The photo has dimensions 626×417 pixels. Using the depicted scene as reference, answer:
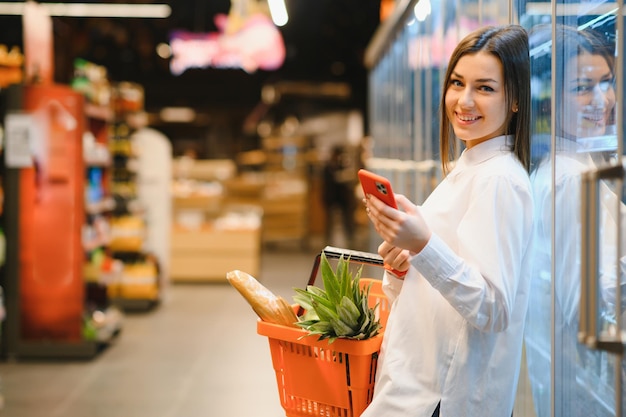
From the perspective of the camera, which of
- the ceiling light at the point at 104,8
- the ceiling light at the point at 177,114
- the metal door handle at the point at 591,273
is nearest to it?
the metal door handle at the point at 591,273

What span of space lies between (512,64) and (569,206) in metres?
0.46

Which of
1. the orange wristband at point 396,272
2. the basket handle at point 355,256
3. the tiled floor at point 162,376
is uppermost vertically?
the basket handle at point 355,256

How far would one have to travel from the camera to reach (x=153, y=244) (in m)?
8.91

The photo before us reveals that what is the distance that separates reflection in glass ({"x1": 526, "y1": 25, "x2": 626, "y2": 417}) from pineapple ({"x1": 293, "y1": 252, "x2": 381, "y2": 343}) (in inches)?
21.9

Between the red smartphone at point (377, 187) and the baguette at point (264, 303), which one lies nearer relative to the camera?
the red smartphone at point (377, 187)

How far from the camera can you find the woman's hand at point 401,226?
1.61m

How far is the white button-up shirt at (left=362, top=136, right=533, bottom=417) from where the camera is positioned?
165 centimetres

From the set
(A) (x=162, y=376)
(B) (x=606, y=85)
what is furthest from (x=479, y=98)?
(A) (x=162, y=376)

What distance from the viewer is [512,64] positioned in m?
1.83

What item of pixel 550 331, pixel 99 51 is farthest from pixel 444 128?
pixel 99 51

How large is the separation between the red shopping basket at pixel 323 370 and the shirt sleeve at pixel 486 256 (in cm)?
31

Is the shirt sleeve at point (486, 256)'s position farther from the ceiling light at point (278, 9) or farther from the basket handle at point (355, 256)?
the ceiling light at point (278, 9)

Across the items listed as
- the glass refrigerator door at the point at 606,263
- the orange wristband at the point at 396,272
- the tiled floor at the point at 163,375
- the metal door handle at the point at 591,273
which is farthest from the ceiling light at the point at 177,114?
the metal door handle at the point at 591,273

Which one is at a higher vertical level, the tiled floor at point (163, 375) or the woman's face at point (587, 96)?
the woman's face at point (587, 96)
